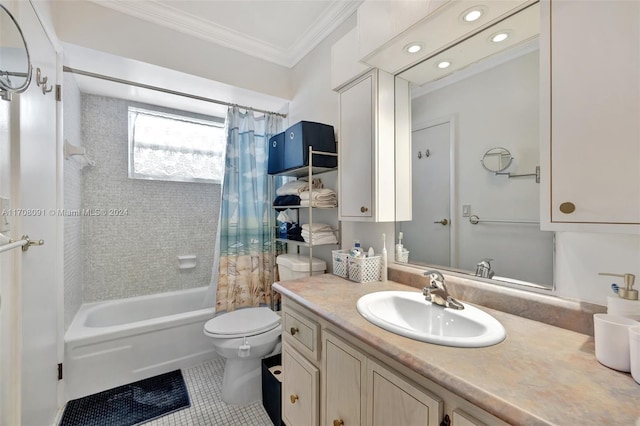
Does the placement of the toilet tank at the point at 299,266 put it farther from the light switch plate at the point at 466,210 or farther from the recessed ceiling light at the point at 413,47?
Result: the recessed ceiling light at the point at 413,47

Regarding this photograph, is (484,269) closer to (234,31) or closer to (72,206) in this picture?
(234,31)

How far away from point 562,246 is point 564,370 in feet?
1.40

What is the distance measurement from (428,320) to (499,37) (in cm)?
115

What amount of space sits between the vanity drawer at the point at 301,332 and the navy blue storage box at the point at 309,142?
0.95 m

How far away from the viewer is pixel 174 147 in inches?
103

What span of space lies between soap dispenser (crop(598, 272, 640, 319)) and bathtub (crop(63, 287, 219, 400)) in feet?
7.73

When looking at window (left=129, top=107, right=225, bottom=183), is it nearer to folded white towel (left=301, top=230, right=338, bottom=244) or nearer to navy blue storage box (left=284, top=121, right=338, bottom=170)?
navy blue storage box (left=284, top=121, right=338, bottom=170)

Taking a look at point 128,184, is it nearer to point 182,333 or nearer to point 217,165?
point 217,165

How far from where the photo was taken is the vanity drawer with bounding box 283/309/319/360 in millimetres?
1120

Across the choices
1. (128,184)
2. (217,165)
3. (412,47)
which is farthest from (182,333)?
(412,47)

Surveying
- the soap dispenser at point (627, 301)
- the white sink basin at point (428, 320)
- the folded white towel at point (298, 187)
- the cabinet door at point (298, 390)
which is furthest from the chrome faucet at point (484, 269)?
the folded white towel at point (298, 187)

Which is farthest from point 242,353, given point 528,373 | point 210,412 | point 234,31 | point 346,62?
point 234,31

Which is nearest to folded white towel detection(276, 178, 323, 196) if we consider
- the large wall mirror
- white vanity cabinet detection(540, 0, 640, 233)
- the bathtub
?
the large wall mirror

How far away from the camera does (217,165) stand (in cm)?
283
